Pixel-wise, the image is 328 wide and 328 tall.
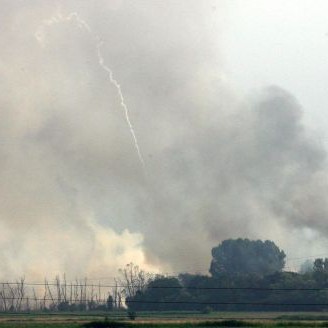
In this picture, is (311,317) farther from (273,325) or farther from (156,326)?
(156,326)

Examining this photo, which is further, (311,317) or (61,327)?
(311,317)

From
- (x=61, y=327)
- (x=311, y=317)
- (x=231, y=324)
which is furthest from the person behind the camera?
(x=311, y=317)

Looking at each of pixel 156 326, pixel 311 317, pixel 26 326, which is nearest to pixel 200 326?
pixel 156 326

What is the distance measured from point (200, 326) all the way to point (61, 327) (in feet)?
83.6

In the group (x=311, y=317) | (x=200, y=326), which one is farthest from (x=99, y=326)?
(x=311, y=317)

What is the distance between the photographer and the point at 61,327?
13775 cm

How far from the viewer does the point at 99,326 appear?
458 ft

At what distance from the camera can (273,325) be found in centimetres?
14350

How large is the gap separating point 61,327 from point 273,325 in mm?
38758

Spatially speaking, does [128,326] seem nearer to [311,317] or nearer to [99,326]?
[99,326]

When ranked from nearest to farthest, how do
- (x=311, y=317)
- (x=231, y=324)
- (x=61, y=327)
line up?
(x=61, y=327) < (x=231, y=324) < (x=311, y=317)

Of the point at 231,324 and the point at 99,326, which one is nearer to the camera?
the point at 99,326

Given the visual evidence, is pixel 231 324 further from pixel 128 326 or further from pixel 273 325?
pixel 128 326

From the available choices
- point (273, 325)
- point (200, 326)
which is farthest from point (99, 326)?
point (273, 325)
